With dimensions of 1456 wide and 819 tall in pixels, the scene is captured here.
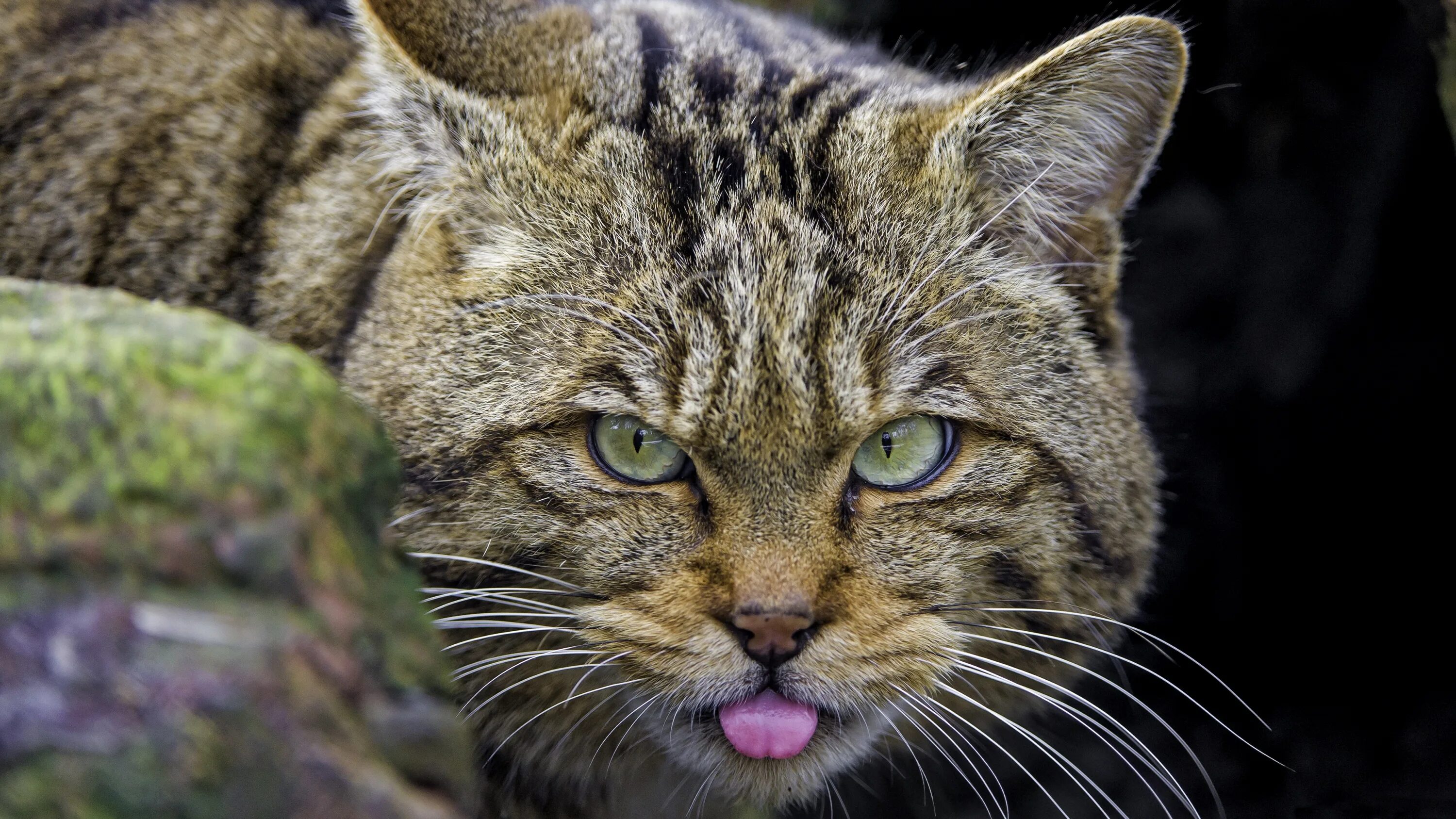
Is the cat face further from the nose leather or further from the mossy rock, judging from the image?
the mossy rock

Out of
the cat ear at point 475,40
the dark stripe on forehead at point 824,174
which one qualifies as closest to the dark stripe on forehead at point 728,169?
the dark stripe on forehead at point 824,174

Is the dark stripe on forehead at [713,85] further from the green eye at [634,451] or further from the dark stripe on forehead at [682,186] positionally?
A: the green eye at [634,451]

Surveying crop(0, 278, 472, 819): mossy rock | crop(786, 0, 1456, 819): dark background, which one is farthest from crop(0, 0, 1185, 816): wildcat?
crop(786, 0, 1456, 819): dark background

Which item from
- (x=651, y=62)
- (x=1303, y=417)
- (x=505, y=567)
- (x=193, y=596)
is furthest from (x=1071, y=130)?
(x=1303, y=417)

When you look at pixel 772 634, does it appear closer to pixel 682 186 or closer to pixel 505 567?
pixel 505 567

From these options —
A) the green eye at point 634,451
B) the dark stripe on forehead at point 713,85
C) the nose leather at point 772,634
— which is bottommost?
the nose leather at point 772,634

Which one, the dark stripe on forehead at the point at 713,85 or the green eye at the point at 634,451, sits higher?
the dark stripe on forehead at the point at 713,85

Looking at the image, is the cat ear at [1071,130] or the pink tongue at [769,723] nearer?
the pink tongue at [769,723]
